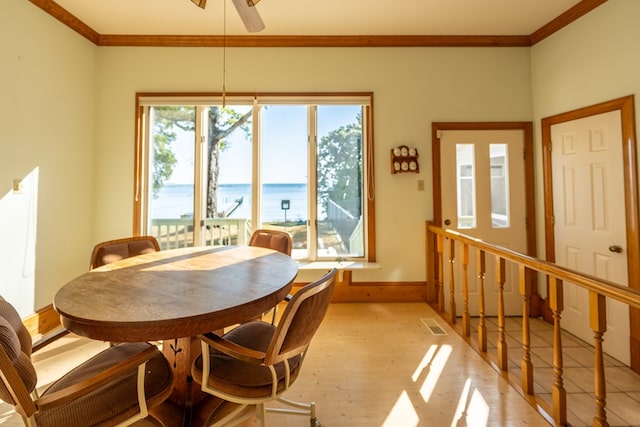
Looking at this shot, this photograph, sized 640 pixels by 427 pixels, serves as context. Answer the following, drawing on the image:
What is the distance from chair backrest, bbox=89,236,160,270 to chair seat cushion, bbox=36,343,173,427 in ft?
2.90

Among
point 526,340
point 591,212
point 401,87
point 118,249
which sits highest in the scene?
point 401,87

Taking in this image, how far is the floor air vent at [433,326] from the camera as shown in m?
2.56

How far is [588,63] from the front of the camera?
2.63 metres

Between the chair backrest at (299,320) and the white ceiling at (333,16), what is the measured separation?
2.67 metres

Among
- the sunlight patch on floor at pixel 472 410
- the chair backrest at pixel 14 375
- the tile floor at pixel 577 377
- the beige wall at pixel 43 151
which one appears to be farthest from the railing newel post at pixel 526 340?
the beige wall at pixel 43 151

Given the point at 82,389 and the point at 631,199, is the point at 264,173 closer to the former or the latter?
the point at 82,389

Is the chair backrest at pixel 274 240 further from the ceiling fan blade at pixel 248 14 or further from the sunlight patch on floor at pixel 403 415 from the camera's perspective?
the ceiling fan blade at pixel 248 14

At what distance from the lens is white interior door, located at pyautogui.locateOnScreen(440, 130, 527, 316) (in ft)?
10.5

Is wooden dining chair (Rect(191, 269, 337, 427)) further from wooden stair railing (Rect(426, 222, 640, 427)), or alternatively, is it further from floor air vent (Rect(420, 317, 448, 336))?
floor air vent (Rect(420, 317, 448, 336))

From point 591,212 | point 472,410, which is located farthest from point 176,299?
point 591,212

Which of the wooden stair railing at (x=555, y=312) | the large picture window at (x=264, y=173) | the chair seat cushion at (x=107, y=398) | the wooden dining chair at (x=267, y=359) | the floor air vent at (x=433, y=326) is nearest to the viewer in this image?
the chair seat cushion at (x=107, y=398)

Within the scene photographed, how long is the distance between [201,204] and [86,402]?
2.39 meters

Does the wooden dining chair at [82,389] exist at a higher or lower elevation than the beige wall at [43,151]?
lower

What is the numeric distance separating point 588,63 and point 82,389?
4.17 meters
